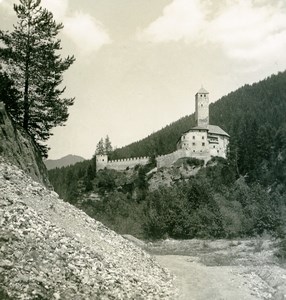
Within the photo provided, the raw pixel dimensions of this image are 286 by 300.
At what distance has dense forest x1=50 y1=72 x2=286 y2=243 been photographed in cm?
6275

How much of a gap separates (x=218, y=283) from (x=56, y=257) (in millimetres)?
10321

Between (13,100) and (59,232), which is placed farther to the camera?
(13,100)

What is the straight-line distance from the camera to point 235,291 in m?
21.1

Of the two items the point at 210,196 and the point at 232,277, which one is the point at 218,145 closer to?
the point at 210,196

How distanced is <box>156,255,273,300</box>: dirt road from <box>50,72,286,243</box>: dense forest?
2452 centimetres

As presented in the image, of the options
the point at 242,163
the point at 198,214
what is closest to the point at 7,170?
the point at 198,214

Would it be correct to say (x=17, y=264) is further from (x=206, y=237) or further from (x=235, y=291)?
(x=206, y=237)

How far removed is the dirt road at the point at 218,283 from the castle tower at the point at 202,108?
3465 inches

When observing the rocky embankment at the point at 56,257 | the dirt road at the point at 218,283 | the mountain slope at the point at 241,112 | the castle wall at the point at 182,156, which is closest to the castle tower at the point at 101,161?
the mountain slope at the point at 241,112

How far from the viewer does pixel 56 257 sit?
17.0 m

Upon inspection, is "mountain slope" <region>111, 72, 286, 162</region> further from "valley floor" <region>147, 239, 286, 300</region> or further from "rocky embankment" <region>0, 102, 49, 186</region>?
"rocky embankment" <region>0, 102, 49, 186</region>

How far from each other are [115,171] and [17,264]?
9721 cm

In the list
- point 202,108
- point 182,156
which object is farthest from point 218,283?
point 202,108

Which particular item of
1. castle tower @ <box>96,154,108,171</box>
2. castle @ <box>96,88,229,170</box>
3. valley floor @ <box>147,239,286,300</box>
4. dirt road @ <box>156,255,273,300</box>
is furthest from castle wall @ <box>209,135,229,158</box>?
dirt road @ <box>156,255,273,300</box>
